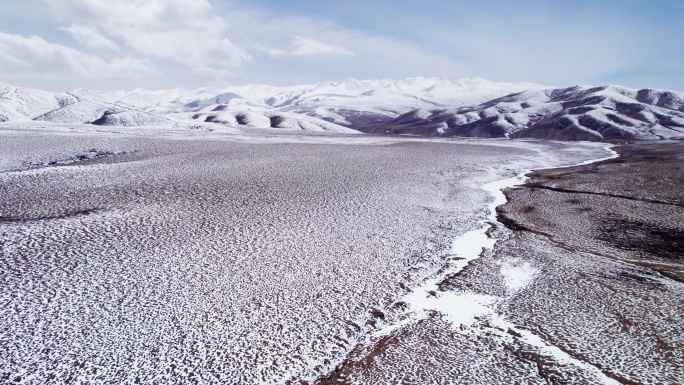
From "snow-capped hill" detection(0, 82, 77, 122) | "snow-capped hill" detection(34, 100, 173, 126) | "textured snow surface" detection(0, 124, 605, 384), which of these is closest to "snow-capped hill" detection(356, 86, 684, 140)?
"snow-capped hill" detection(34, 100, 173, 126)

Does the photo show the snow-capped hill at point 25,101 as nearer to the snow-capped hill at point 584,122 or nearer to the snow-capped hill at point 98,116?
the snow-capped hill at point 98,116

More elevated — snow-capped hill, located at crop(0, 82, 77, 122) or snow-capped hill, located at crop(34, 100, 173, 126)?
snow-capped hill, located at crop(0, 82, 77, 122)

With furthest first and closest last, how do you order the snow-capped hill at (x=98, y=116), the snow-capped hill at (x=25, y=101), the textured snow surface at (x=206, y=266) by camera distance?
1. the snow-capped hill at (x=25, y=101)
2. the snow-capped hill at (x=98, y=116)
3. the textured snow surface at (x=206, y=266)

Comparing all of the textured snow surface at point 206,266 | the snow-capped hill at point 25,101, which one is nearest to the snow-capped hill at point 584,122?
the textured snow surface at point 206,266

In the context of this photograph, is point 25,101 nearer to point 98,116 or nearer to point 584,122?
point 98,116

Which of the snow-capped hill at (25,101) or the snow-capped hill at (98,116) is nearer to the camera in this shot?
the snow-capped hill at (98,116)

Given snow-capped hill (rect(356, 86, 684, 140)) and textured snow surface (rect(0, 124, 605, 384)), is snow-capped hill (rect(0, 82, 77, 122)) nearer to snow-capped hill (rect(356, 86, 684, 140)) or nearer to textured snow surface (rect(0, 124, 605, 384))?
textured snow surface (rect(0, 124, 605, 384))

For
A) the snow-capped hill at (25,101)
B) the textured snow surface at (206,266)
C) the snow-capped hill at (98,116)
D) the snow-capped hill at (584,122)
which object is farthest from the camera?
the snow-capped hill at (584,122)
